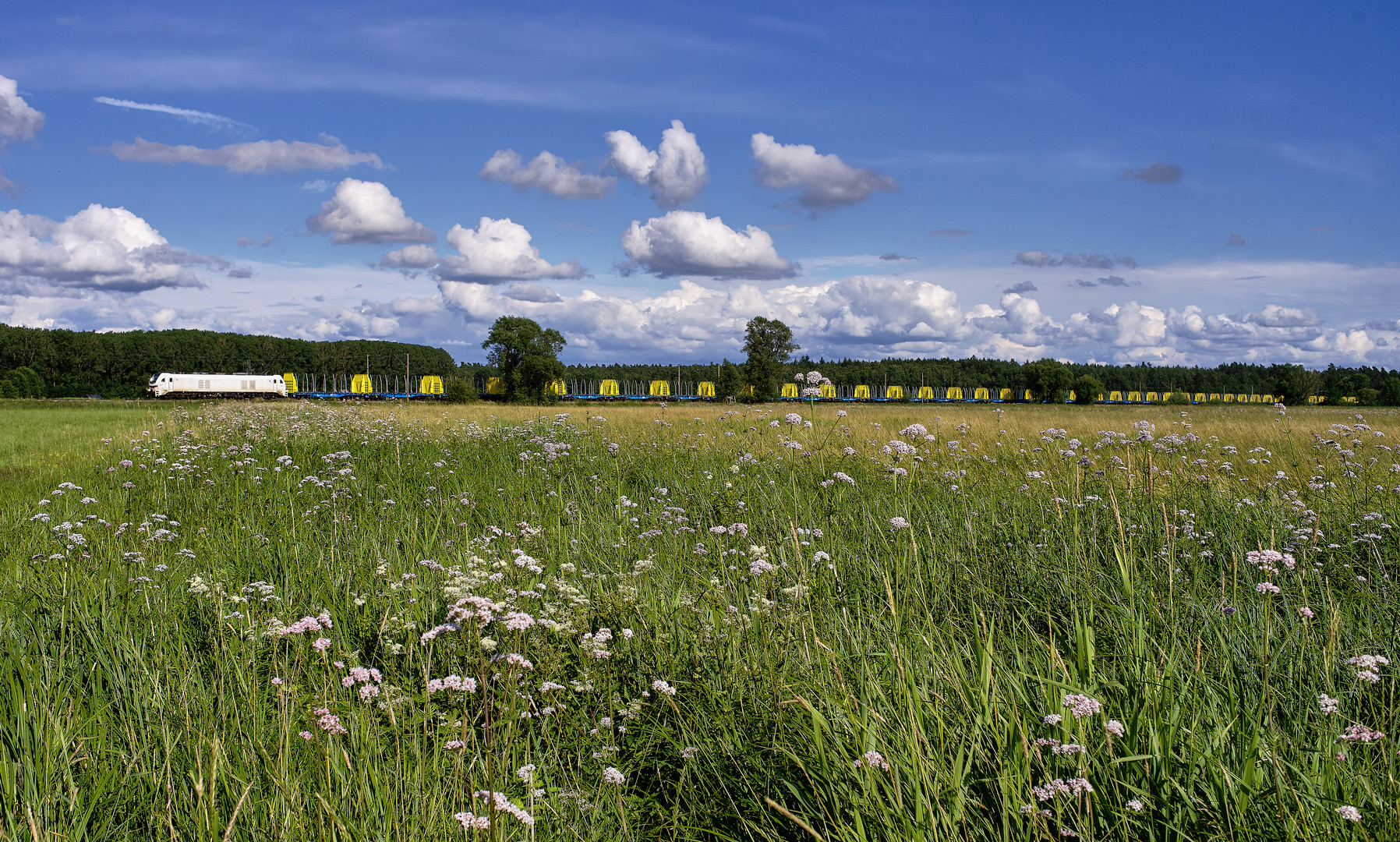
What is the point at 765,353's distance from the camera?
82938 mm

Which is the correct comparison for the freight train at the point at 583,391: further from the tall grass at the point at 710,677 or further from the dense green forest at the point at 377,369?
the tall grass at the point at 710,677

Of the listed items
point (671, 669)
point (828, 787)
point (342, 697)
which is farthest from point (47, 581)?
point (828, 787)

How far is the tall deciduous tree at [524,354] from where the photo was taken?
79000mm

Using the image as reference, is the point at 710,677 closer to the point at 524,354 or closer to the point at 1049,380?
the point at 524,354

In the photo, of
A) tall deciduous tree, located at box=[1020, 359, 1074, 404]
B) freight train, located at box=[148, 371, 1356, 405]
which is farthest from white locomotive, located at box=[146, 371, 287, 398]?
tall deciduous tree, located at box=[1020, 359, 1074, 404]

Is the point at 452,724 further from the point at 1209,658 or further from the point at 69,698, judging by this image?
the point at 1209,658

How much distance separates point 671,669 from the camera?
3.11 m

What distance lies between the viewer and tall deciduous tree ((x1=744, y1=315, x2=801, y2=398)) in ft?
270

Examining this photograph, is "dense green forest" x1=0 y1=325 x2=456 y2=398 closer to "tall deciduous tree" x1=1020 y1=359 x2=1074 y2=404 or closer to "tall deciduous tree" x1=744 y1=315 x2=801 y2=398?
"tall deciduous tree" x1=744 y1=315 x2=801 y2=398

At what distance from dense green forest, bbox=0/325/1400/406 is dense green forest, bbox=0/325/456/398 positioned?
0.47 feet

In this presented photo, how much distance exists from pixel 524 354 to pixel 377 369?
82380 mm

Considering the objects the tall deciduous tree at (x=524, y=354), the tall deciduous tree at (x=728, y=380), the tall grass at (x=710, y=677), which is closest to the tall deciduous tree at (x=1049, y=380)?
the tall deciduous tree at (x=728, y=380)

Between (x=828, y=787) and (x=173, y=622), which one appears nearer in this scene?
(x=828, y=787)

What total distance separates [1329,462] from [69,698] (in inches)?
519
